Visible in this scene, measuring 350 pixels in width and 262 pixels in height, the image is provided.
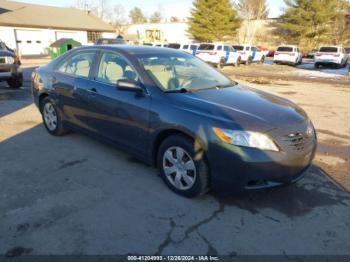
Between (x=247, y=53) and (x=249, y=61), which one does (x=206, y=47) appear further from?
(x=249, y=61)

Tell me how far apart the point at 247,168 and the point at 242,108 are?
735 millimetres

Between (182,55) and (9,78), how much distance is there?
24.5 ft

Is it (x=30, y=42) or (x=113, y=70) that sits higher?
(x=113, y=70)

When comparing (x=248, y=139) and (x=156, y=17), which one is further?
(x=156, y=17)

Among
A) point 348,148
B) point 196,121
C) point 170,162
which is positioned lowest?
point 348,148

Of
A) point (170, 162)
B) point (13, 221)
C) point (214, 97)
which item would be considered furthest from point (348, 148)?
point (13, 221)

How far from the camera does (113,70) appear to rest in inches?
168

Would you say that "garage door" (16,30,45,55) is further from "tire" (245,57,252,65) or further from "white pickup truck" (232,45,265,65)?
"tire" (245,57,252,65)

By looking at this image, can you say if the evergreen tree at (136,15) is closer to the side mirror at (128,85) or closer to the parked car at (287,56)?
the parked car at (287,56)

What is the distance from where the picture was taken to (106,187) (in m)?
3.77

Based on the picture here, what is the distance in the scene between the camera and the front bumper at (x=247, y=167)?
304 cm

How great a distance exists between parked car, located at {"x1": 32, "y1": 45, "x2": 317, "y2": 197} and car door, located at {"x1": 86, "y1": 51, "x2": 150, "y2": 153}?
1 centimetres

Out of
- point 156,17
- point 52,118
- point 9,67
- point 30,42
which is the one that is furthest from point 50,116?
point 156,17

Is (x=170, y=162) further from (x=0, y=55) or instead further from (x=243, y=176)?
(x=0, y=55)
